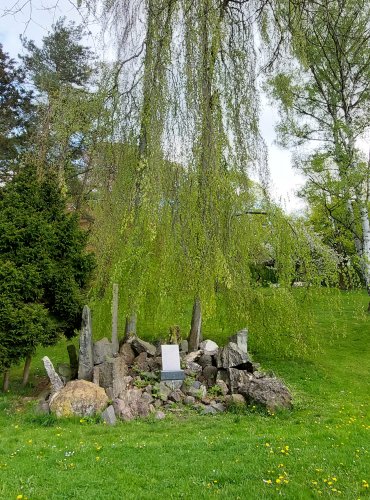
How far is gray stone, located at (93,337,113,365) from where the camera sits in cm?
670

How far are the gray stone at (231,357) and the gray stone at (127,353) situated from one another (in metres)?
1.50

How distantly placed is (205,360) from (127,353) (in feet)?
4.37

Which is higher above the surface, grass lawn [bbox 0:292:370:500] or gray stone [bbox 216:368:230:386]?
gray stone [bbox 216:368:230:386]

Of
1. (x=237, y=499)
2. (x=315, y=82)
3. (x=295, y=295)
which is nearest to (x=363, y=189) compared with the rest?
(x=315, y=82)

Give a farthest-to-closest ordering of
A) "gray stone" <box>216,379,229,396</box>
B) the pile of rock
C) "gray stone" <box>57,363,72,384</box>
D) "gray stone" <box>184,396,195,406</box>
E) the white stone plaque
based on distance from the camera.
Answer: "gray stone" <box>57,363,72,384</box> → the white stone plaque → "gray stone" <box>216,379,229,396</box> → "gray stone" <box>184,396,195,406</box> → the pile of rock

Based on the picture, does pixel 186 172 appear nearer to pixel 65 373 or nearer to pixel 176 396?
pixel 176 396

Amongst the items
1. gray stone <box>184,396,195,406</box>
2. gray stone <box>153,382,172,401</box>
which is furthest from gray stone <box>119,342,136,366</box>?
gray stone <box>184,396,195,406</box>

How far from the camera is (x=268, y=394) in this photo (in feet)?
19.5

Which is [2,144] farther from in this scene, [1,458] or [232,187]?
[1,458]

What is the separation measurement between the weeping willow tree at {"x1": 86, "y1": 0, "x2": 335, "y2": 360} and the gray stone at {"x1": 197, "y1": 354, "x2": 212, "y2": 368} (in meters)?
1.15

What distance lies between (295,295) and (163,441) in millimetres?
4679

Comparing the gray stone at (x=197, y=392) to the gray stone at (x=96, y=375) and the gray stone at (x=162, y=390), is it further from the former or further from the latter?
the gray stone at (x=96, y=375)

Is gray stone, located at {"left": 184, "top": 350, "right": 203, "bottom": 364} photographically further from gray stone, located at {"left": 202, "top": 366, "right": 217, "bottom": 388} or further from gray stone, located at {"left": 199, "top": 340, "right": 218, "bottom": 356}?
gray stone, located at {"left": 202, "top": 366, "right": 217, "bottom": 388}

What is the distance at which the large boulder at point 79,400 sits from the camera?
5.50m
